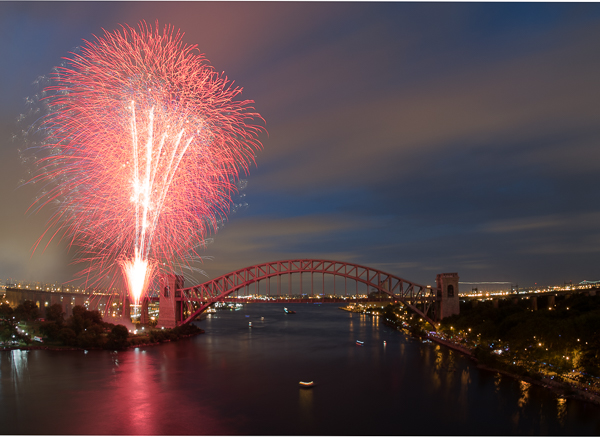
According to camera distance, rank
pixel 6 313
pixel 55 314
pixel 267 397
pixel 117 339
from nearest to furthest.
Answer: pixel 267 397 < pixel 117 339 < pixel 6 313 < pixel 55 314

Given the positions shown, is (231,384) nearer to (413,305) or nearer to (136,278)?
(136,278)

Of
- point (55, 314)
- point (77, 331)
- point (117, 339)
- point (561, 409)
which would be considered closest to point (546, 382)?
point (561, 409)

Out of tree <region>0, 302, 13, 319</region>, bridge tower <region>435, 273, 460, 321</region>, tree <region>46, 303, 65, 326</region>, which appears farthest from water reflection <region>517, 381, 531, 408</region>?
tree <region>0, 302, 13, 319</region>

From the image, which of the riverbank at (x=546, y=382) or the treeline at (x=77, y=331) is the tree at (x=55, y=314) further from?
the riverbank at (x=546, y=382)

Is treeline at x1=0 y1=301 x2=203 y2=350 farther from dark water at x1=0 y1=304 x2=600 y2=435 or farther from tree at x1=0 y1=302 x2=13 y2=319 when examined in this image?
dark water at x1=0 y1=304 x2=600 y2=435

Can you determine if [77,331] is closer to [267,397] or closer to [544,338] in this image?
[267,397]

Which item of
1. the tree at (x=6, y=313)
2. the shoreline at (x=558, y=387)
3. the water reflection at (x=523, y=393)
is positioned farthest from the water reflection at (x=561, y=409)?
the tree at (x=6, y=313)

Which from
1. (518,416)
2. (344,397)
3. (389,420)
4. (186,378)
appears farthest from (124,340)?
(518,416)

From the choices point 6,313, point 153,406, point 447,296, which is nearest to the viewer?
point 153,406
